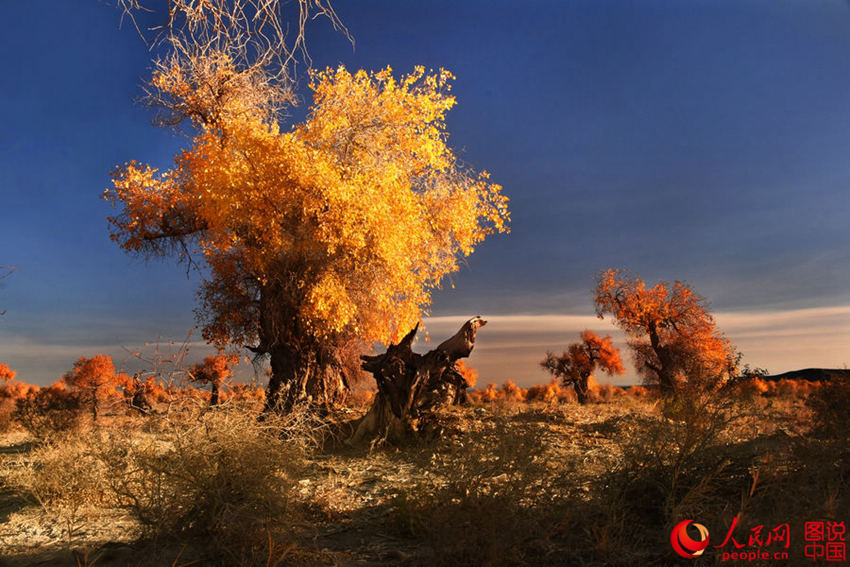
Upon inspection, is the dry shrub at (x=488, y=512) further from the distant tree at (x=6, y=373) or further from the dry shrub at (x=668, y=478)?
the distant tree at (x=6, y=373)

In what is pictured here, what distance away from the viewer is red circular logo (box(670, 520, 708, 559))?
445 cm

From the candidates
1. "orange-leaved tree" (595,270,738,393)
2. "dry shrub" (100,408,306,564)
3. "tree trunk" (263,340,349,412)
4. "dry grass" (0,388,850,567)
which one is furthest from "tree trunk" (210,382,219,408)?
"orange-leaved tree" (595,270,738,393)

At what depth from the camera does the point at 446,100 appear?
1711 centimetres

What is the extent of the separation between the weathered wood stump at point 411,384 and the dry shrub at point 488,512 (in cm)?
606

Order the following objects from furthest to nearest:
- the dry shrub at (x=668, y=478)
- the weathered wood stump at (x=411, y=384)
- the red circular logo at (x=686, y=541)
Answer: the weathered wood stump at (x=411, y=384) → the dry shrub at (x=668, y=478) → the red circular logo at (x=686, y=541)

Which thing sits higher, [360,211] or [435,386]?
[360,211]

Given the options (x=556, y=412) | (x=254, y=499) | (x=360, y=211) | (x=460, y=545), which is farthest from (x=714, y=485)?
(x=360, y=211)

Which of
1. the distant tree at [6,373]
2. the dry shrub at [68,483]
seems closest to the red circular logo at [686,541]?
the dry shrub at [68,483]

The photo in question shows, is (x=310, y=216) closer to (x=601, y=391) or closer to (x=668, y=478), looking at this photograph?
(x=668, y=478)

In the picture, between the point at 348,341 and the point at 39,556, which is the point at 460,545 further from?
the point at 348,341

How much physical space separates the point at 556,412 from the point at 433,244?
22.8 feet

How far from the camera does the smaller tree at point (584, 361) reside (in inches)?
1391

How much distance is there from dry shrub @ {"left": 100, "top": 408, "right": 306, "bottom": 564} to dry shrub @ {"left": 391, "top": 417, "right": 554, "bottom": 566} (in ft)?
5.15

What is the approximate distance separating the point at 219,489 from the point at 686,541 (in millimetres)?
4491
